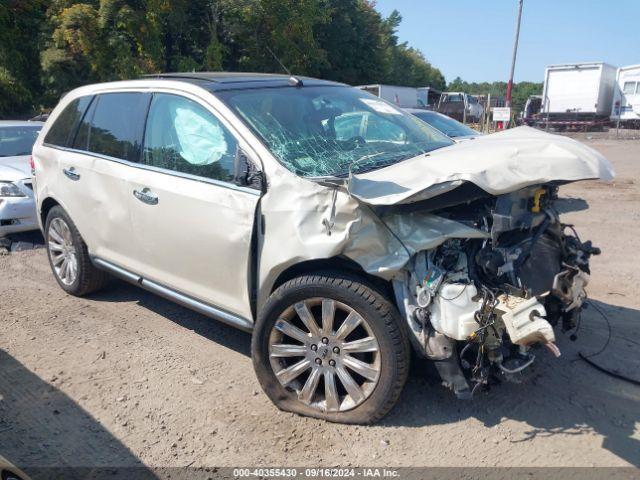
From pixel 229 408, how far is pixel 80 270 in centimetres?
228

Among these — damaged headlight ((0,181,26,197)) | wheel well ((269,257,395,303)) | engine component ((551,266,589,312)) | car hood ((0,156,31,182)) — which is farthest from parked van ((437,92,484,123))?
wheel well ((269,257,395,303))

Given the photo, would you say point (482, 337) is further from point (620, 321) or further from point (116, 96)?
point (116, 96)

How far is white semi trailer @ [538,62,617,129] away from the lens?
87.6 feet

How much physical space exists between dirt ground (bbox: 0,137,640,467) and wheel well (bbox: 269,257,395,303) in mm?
540

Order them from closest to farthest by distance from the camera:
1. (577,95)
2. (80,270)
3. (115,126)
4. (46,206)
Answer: (115,126) < (80,270) < (46,206) < (577,95)

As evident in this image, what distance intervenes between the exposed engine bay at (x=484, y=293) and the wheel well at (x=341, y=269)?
0.32ft

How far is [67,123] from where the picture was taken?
489 centimetres

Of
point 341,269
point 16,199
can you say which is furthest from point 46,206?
point 341,269

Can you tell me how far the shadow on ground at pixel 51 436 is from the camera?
284cm

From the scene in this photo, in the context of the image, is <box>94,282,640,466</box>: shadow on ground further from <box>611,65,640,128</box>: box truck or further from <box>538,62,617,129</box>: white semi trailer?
<box>538,62,617,129</box>: white semi trailer

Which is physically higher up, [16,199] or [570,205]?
[16,199]

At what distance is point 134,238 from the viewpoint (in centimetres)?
399

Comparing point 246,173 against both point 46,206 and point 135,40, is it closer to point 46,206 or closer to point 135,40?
point 46,206

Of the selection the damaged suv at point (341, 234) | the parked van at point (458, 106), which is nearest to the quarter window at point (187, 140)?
the damaged suv at point (341, 234)
